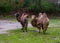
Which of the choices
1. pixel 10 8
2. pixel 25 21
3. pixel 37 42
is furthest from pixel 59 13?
pixel 37 42

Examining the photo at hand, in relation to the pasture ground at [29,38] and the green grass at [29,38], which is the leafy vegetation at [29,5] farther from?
the green grass at [29,38]

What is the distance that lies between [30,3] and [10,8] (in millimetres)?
2375

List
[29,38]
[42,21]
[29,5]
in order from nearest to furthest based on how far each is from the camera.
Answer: [29,38] < [42,21] < [29,5]

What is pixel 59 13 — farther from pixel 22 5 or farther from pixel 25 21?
pixel 25 21

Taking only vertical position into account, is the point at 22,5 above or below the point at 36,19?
below

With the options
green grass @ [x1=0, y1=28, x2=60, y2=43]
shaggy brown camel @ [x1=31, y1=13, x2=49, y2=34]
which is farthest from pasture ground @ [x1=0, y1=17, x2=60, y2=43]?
shaggy brown camel @ [x1=31, y1=13, x2=49, y2=34]

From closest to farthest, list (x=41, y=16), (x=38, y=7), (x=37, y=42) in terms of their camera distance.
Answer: (x=37, y=42) → (x=41, y=16) → (x=38, y=7)

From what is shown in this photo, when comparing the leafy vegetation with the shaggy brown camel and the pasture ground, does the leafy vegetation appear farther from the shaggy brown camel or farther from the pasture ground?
the pasture ground

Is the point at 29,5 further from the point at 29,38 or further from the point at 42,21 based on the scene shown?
the point at 29,38

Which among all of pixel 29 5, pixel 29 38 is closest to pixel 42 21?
pixel 29 38

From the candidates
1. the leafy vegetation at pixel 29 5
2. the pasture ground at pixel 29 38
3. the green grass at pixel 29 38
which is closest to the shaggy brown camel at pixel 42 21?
the pasture ground at pixel 29 38

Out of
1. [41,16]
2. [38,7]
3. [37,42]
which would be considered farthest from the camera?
[38,7]

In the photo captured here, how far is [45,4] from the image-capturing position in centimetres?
2900

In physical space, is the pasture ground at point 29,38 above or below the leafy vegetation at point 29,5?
above
